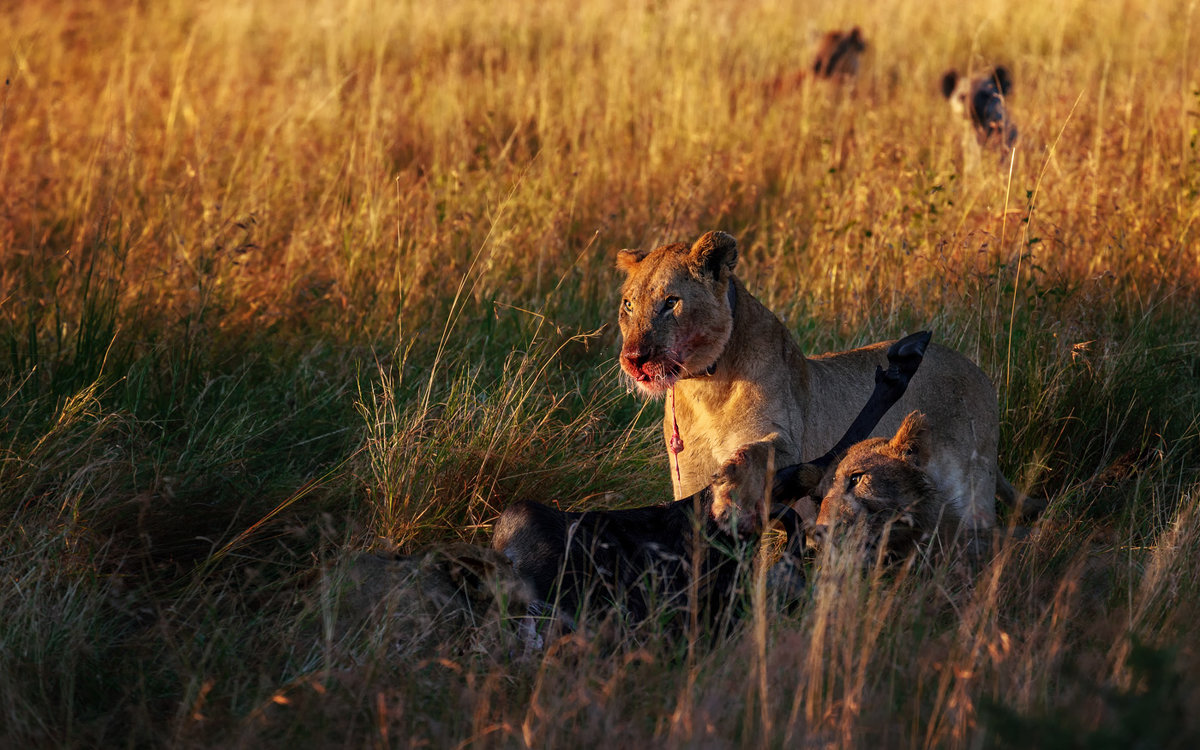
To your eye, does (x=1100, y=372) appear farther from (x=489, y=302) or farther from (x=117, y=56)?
Answer: (x=117, y=56)

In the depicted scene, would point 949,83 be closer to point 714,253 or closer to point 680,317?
point 714,253

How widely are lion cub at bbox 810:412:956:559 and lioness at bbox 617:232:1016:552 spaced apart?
30 centimetres

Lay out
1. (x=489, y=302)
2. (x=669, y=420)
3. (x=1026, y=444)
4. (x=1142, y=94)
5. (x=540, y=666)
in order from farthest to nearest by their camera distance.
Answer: (x=1142, y=94) < (x=489, y=302) < (x=1026, y=444) < (x=669, y=420) < (x=540, y=666)

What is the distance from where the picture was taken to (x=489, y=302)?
245 inches

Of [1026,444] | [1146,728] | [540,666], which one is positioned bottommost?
[1026,444]

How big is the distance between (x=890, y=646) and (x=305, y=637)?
5.34 ft

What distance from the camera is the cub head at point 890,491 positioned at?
3.96 metres

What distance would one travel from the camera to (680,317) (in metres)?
4.59

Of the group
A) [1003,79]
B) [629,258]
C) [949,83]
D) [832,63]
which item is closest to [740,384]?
[629,258]

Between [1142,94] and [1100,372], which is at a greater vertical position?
[1142,94]

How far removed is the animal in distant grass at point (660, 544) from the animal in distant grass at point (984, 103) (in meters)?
4.88

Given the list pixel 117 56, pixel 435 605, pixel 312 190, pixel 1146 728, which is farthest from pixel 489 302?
pixel 117 56

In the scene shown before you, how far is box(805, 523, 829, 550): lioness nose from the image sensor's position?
386 centimetres

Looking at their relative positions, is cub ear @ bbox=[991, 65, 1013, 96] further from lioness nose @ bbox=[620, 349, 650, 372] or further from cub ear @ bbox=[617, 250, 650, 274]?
lioness nose @ bbox=[620, 349, 650, 372]
